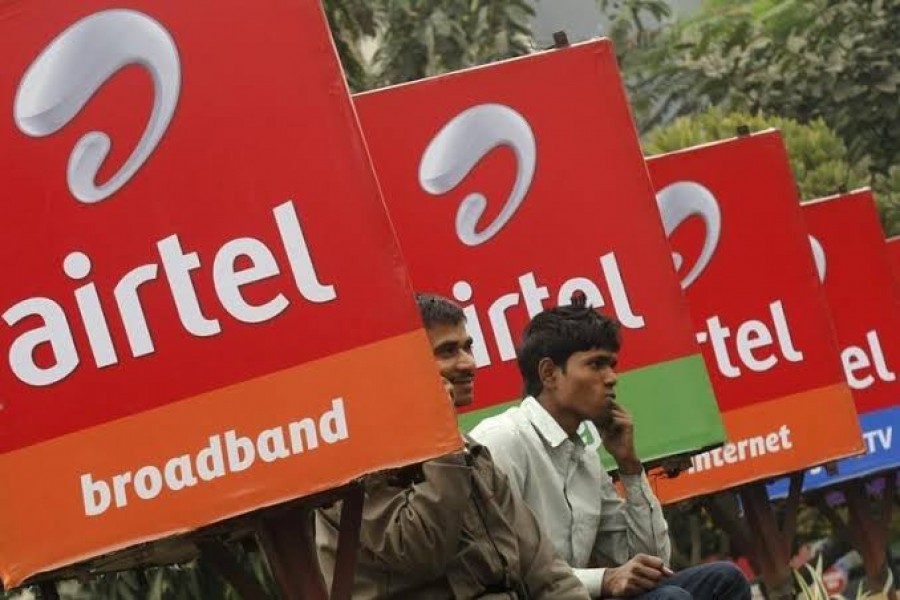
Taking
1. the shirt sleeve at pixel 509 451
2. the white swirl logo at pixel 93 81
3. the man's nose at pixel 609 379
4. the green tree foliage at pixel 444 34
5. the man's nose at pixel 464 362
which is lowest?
the shirt sleeve at pixel 509 451

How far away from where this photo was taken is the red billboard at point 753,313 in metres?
11.4

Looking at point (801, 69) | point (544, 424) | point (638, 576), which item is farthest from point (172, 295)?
point (801, 69)

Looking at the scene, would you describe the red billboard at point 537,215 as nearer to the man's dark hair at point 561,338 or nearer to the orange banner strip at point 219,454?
the man's dark hair at point 561,338

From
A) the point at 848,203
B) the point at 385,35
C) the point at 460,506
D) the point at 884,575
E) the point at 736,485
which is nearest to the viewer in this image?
the point at 460,506

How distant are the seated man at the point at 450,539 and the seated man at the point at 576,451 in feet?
1.71

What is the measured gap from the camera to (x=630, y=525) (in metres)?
6.92

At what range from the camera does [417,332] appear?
219 inches

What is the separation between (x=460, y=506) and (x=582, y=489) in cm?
118

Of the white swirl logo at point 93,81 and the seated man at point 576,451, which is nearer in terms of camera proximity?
the white swirl logo at point 93,81

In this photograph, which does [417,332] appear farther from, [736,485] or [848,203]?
[848,203]

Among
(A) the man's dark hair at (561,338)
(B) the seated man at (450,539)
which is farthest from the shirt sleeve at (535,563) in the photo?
(A) the man's dark hair at (561,338)

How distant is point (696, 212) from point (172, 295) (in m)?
6.26

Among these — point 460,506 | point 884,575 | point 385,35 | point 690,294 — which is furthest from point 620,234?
point 385,35

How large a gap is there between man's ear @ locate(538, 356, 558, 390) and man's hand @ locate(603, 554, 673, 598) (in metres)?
0.85
